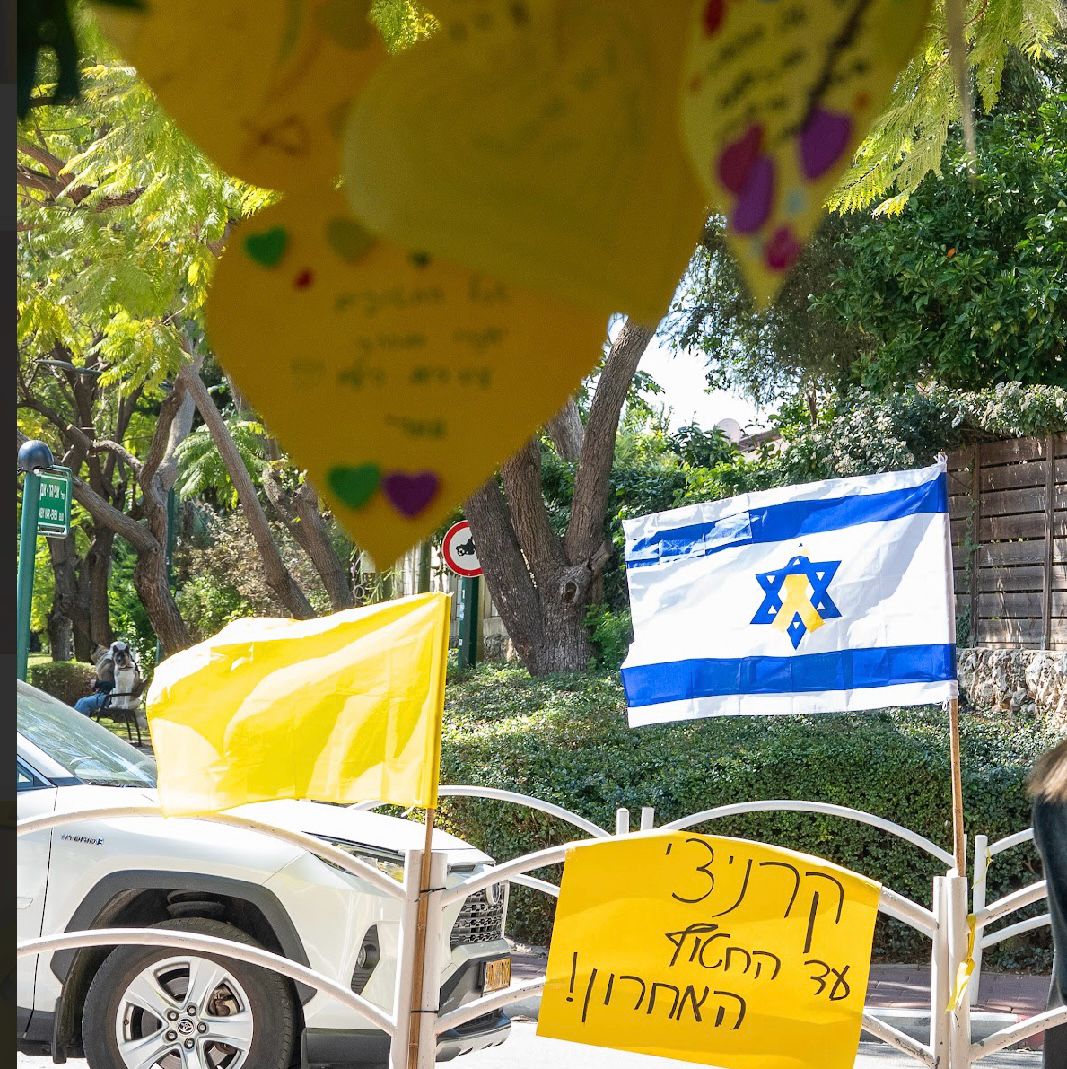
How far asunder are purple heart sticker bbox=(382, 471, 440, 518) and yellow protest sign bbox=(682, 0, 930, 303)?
244mm

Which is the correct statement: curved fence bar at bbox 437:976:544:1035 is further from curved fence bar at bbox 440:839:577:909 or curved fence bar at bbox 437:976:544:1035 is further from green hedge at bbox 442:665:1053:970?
green hedge at bbox 442:665:1053:970

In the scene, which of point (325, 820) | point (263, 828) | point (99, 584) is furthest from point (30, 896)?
point (99, 584)

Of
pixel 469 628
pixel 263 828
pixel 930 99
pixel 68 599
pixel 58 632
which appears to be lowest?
pixel 58 632

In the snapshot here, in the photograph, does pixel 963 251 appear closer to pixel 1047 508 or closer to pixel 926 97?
pixel 1047 508

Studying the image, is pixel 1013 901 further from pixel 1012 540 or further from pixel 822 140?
pixel 1012 540

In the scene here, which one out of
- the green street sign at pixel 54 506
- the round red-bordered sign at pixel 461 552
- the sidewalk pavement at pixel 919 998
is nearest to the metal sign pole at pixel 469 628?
the round red-bordered sign at pixel 461 552

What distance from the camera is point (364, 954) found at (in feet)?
16.3

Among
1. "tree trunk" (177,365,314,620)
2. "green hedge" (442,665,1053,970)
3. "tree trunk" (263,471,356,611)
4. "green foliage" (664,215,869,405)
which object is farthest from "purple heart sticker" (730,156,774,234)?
"green foliage" (664,215,869,405)

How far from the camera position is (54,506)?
9.41 m

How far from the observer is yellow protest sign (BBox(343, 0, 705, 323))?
2.72 ft

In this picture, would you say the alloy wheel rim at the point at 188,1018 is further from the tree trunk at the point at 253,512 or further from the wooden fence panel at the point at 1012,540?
the wooden fence panel at the point at 1012,540

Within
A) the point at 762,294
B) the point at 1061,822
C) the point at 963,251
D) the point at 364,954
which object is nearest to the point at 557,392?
the point at 762,294

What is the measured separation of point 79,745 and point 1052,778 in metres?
4.24

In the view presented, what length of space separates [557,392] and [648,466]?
1382cm
